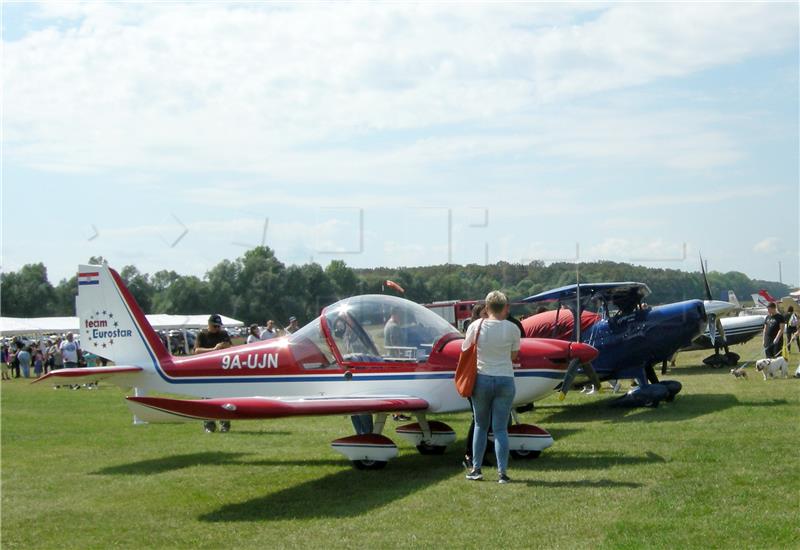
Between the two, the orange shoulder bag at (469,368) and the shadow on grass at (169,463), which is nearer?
the orange shoulder bag at (469,368)

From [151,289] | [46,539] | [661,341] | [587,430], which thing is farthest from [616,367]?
[151,289]

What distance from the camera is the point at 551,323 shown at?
15445mm

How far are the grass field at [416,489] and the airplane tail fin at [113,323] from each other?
4.10 ft

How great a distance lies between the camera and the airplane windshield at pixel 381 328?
32.5ft

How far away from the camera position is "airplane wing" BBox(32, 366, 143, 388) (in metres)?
9.83

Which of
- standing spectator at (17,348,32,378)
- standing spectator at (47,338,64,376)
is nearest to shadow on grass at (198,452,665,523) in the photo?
standing spectator at (17,348,32,378)

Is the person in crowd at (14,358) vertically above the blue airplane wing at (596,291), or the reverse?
the blue airplane wing at (596,291)

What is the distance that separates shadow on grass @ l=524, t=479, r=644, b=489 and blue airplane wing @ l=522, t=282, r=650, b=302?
6.26m

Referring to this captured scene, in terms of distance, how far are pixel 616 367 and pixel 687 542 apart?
907cm

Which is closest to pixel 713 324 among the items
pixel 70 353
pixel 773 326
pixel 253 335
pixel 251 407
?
pixel 773 326

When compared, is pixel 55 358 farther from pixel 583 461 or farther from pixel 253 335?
pixel 583 461

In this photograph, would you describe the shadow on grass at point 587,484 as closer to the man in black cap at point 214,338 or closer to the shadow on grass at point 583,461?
the shadow on grass at point 583,461

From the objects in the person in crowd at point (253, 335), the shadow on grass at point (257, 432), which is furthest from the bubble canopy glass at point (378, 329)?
the person in crowd at point (253, 335)

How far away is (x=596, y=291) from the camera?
573 inches
